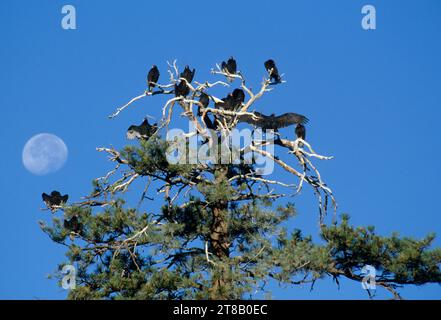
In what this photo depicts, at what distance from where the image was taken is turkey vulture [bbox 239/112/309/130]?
16312mm

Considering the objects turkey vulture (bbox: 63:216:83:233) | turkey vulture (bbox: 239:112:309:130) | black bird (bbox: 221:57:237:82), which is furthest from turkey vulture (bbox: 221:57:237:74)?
turkey vulture (bbox: 63:216:83:233)

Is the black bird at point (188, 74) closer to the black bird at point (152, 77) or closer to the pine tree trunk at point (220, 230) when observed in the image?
the black bird at point (152, 77)

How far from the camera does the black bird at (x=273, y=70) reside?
16.9 meters

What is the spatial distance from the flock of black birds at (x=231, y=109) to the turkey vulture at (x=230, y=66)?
40cm

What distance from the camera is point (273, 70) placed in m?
16.9

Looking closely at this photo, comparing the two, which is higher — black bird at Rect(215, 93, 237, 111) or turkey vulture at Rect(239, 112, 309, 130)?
black bird at Rect(215, 93, 237, 111)

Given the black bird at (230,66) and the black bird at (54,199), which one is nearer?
the black bird at (54,199)

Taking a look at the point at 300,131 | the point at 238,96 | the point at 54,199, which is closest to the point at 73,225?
the point at 54,199

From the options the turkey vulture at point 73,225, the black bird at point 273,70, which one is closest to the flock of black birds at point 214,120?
the black bird at point 273,70

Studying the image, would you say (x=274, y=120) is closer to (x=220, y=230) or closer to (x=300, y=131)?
(x=300, y=131)

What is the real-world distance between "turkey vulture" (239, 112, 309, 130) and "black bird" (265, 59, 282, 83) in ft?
2.20

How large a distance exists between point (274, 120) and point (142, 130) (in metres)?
2.33

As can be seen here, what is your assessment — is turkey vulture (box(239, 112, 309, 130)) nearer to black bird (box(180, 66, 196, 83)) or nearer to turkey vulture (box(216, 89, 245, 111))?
turkey vulture (box(216, 89, 245, 111))
